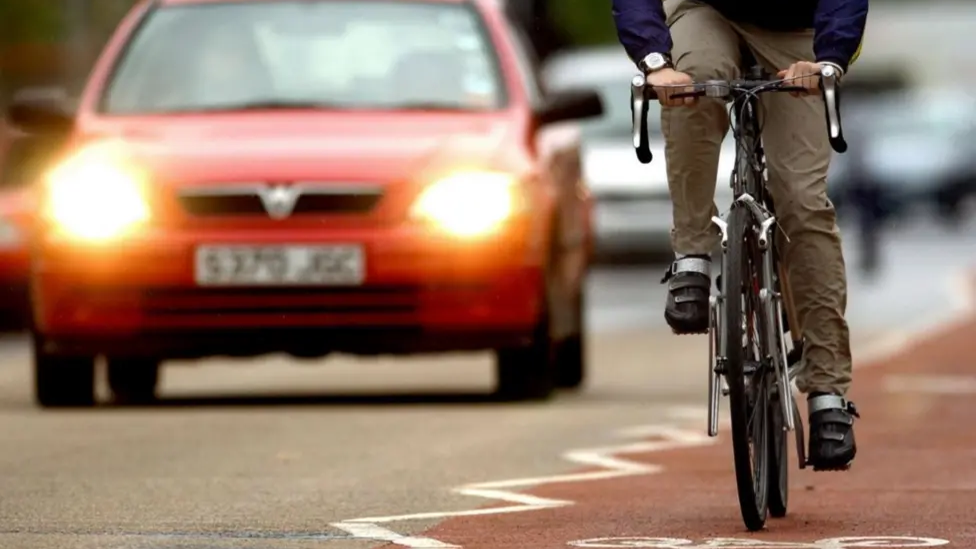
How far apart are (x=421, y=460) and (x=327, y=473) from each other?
563mm

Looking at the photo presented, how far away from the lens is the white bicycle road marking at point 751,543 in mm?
7258

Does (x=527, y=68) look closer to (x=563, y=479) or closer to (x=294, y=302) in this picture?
(x=294, y=302)

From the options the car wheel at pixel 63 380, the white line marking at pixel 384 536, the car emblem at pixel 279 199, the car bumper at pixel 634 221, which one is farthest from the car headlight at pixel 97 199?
the car bumper at pixel 634 221

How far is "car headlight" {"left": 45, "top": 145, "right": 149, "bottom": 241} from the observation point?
12.0 meters

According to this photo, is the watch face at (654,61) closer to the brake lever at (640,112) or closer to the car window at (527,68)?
the brake lever at (640,112)

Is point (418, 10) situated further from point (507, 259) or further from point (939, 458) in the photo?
point (939, 458)

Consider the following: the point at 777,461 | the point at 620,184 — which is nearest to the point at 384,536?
the point at 777,461

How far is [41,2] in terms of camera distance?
3634cm

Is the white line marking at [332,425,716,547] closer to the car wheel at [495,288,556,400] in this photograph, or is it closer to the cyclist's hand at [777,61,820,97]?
the car wheel at [495,288,556,400]

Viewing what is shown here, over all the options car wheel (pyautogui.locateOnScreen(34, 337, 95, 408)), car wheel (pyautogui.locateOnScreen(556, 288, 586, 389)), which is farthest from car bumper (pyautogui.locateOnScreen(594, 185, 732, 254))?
car wheel (pyautogui.locateOnScreen(34, 337, 95, 408))

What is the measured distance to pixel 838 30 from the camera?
303 inches

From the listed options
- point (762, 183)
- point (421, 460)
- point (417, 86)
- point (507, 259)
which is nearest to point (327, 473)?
point (421, 460)

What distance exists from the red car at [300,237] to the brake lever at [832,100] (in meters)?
4.47

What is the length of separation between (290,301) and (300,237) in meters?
0.26
